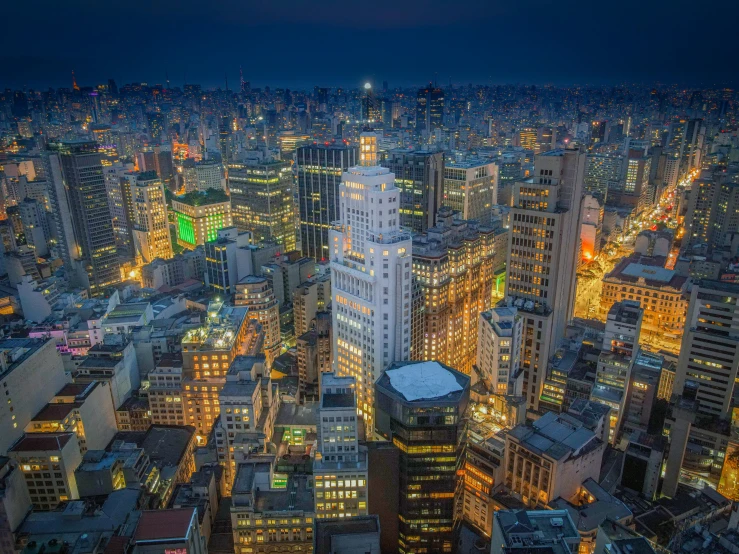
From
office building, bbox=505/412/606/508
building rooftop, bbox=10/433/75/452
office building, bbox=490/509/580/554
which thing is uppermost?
office building, bbox=490/509/580/554

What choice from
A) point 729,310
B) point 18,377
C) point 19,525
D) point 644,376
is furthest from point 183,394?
point 729,310

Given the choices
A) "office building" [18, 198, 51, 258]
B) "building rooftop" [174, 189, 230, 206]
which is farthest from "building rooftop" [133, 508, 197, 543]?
"office building" [18, 198, 51, 258]

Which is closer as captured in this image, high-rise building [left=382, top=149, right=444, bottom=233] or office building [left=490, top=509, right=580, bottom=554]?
office building [left=490, top=509, right=580, bottom=554]

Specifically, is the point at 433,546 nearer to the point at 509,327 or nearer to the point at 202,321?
the point at 509,327

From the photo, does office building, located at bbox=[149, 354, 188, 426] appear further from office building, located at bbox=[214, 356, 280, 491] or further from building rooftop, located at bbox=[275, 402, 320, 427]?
Answer: building rooftop, located at bbox=[275, 402, 320, 427]

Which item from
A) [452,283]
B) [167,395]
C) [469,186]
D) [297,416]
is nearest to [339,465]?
[297,416]

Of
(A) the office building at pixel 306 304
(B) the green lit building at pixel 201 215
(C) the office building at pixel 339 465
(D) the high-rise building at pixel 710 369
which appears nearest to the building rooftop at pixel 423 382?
(C) the office building at pixel 339 465
